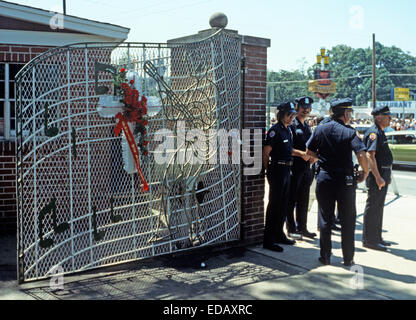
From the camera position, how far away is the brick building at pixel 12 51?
23.1 ft

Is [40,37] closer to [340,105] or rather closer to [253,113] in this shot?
[253,113]

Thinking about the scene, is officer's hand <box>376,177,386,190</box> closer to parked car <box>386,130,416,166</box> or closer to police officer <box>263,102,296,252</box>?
police officer <box>263,102,296,252</box>

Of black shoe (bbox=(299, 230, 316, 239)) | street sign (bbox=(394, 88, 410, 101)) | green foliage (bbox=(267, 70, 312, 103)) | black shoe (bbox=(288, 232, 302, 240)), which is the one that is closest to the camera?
black shoe (bbox=(288, 232, 302, 240))

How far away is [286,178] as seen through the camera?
6023 mm

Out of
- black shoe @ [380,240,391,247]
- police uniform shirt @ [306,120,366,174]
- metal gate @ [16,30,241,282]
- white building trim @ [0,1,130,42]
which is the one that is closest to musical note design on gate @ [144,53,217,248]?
metal gate @ [16,30,241,282]

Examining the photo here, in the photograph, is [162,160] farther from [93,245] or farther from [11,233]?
[11,233]

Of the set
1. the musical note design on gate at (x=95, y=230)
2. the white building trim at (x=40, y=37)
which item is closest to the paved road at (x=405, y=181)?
the white building trim at (x=40, y=37)

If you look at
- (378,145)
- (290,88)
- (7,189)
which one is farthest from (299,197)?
(290,88)

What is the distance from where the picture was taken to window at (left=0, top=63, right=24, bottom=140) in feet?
23.4

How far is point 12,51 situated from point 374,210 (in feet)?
19.4

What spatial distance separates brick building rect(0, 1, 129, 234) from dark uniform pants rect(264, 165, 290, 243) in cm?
401

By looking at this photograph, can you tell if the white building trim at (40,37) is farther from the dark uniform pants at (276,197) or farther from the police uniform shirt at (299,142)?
the dark uniform pants at (276,197)

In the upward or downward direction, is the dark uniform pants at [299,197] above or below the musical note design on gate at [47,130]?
below

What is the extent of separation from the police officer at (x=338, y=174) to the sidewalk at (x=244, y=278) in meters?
Answer: 0.36
